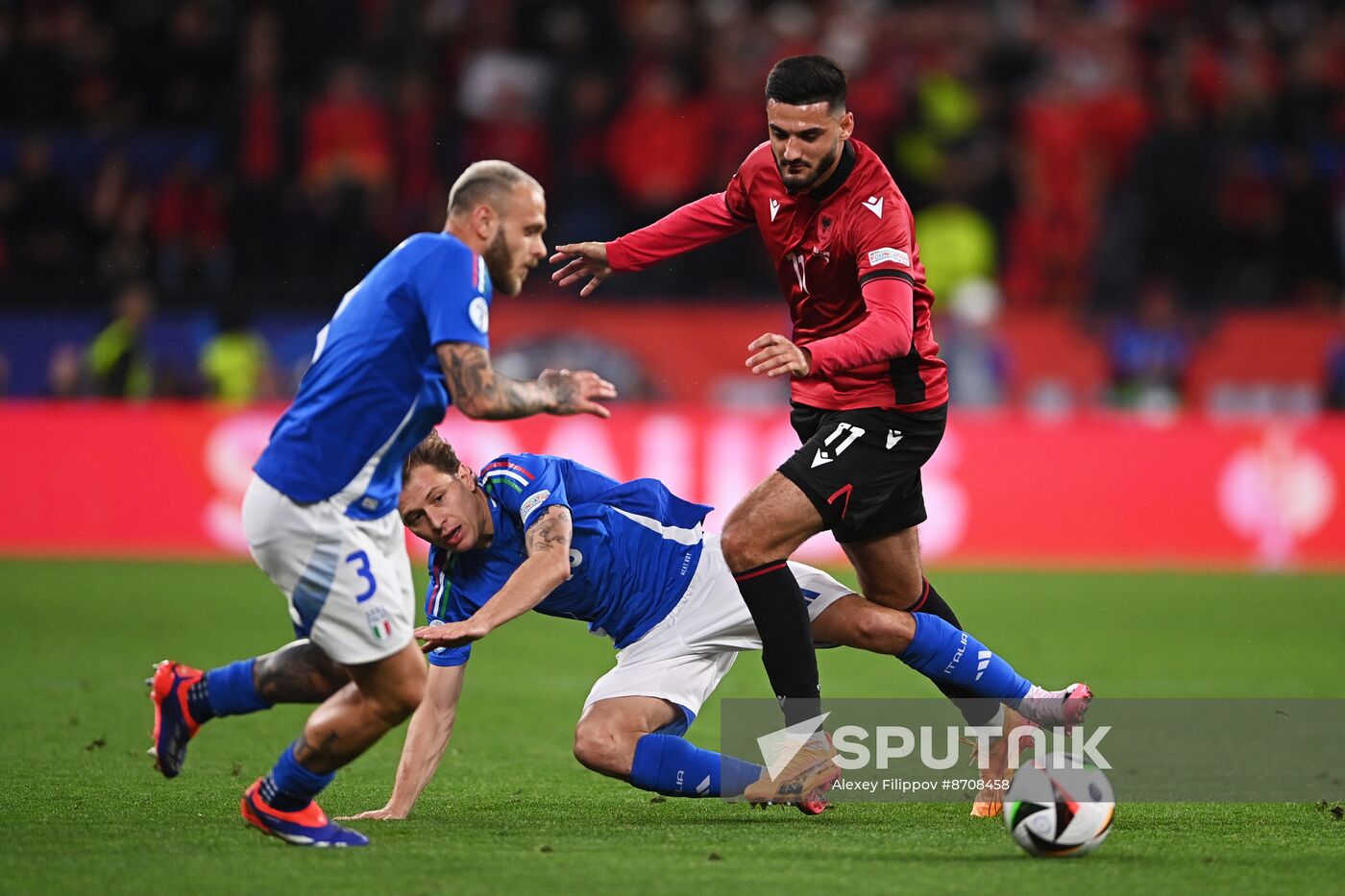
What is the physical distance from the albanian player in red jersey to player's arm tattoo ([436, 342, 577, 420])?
904mm

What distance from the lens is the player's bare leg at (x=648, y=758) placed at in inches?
222

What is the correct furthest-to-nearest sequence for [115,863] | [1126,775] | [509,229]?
[1126,775] < [509,229] < [115,863]

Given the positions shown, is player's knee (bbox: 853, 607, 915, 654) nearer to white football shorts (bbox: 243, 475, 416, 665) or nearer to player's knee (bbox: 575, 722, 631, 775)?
player's knee (bbox: 575, 722, 631, 775)

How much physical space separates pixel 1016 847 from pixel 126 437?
1076cm

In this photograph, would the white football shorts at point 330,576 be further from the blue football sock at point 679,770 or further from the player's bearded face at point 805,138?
the player's bearded face at point 805,138

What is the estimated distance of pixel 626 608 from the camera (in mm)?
6043

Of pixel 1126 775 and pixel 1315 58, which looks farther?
pixel 1315 58

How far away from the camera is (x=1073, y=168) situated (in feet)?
53.9

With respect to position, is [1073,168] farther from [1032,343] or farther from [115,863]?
[115,863]

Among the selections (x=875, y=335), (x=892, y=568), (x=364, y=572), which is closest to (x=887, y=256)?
(x=875, y=335)

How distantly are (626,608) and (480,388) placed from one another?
153 centimetres

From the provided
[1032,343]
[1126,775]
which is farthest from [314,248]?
[1126,775]

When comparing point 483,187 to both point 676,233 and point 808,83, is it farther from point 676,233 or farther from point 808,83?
point 676,233

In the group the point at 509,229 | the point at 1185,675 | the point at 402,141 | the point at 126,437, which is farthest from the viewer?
the point at 402,141
